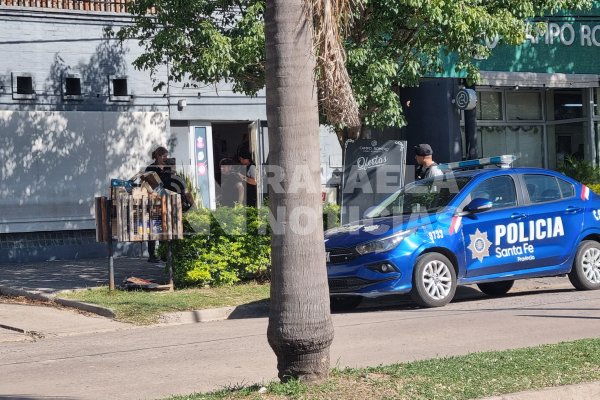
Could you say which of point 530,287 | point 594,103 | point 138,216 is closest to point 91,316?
point 138,216

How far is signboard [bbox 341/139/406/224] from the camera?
16.1m

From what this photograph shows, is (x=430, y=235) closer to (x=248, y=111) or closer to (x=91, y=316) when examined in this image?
(x=91, y=316)

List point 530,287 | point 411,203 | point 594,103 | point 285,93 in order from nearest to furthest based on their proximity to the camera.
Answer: point 285,93, point 411,203, point 530,287, point 594,103

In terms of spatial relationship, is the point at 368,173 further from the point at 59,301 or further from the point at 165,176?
the point at 59,301

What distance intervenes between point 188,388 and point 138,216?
6158 millimetres

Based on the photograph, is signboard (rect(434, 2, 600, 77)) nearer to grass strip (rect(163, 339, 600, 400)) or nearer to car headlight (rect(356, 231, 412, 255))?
car headlight (rect(356, 231, 412, 255))

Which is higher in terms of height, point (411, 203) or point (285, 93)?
point (285, 93)

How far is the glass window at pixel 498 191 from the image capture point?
13.4 m

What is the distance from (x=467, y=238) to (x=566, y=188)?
6.66 ft

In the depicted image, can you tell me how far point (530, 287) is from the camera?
15172 millimetres

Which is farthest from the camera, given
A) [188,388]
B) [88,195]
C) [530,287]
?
[88,195]

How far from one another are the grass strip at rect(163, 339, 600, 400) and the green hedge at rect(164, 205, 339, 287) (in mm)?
6579

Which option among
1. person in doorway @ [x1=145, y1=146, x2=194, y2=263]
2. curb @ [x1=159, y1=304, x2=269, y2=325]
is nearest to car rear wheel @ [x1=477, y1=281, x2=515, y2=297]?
curb @ [x1=159, y1=304, x2=269, y2=325]

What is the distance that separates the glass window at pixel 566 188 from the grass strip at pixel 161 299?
427cm
